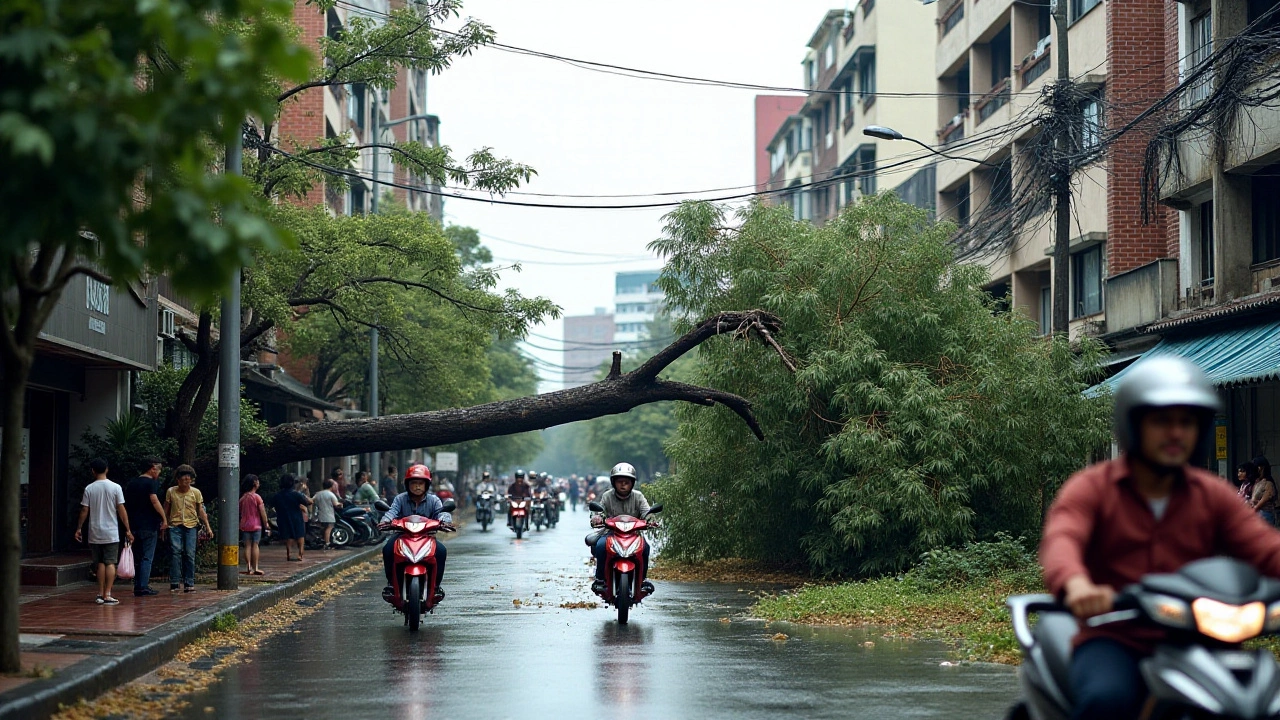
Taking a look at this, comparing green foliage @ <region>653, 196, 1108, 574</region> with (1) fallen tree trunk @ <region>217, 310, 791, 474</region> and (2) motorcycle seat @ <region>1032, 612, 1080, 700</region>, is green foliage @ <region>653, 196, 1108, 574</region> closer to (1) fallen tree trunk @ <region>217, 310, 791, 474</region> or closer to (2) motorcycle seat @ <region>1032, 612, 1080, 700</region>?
(1) fallen tree trunk @ <region>217, 310, 791, 474</region>

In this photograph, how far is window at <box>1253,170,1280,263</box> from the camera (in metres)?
22.0

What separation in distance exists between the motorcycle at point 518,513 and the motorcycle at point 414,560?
84.1ft

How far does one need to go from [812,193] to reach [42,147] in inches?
2326

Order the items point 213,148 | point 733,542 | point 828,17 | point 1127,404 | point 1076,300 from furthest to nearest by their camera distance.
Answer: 1. point 828,17
2. point 1076,300
3. point 733,542
4. point 213,148
5. point 1127,404

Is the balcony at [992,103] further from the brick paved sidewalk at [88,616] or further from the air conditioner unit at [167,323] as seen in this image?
the brick paved sidewalk at [88,616]

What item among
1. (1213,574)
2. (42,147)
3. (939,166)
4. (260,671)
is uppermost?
(939,166)

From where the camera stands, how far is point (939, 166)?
39969mm

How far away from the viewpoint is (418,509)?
15031 millimetres

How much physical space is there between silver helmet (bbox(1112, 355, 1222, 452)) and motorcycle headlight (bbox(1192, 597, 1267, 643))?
63cm

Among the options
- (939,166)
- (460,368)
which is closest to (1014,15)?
(939,166)

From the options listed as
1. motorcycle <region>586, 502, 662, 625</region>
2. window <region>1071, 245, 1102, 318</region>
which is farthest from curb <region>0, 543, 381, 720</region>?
window <region>1071, 245, 1102, 318</region>

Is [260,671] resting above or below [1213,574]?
below

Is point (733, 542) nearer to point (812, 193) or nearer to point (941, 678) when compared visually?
point (941, 678)

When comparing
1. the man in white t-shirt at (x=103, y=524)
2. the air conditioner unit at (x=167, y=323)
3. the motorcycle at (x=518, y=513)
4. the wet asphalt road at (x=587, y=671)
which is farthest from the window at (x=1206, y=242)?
the motorcycle at (x=518, y=513)
